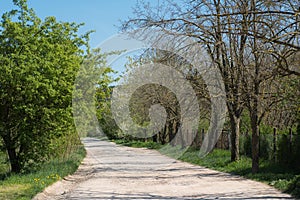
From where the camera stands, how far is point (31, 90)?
15.8m

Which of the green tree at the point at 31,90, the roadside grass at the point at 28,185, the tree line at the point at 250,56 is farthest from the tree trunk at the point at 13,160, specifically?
the tree line at the point at 250,56

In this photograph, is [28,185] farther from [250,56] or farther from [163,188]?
[250,56]

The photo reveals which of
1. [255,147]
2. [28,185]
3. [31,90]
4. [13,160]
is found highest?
[31,90]

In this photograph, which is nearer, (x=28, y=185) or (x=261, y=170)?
(x=28, y=185)

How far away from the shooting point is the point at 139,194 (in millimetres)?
11164

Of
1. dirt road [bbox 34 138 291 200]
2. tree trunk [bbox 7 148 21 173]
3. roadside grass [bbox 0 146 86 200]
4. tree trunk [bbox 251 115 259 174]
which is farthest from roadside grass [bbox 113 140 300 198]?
tree trunk [bbox 7 148 21 173]

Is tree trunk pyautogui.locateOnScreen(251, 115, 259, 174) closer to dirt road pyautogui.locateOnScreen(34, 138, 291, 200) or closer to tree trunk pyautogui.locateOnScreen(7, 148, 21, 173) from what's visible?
dirt road pyautogui.locateOnScreen(34, 138, 291, 200)

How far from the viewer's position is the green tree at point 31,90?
16109 millimetres

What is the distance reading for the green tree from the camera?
52.9 feet

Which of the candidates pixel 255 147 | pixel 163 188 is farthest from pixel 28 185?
pixel 255 147

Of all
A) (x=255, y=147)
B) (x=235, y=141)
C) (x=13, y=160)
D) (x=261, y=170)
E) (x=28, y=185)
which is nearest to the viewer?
(x=28, y=185)

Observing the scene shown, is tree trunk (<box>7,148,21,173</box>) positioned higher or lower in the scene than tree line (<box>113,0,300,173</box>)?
lower

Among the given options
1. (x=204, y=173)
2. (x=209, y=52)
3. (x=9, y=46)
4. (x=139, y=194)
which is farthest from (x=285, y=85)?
(x=9, y=46)

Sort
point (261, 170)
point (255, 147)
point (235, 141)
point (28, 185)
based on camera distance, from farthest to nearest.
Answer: point (235, 141) < point (261, 170) < point (255, 147) < point (28, 185)
